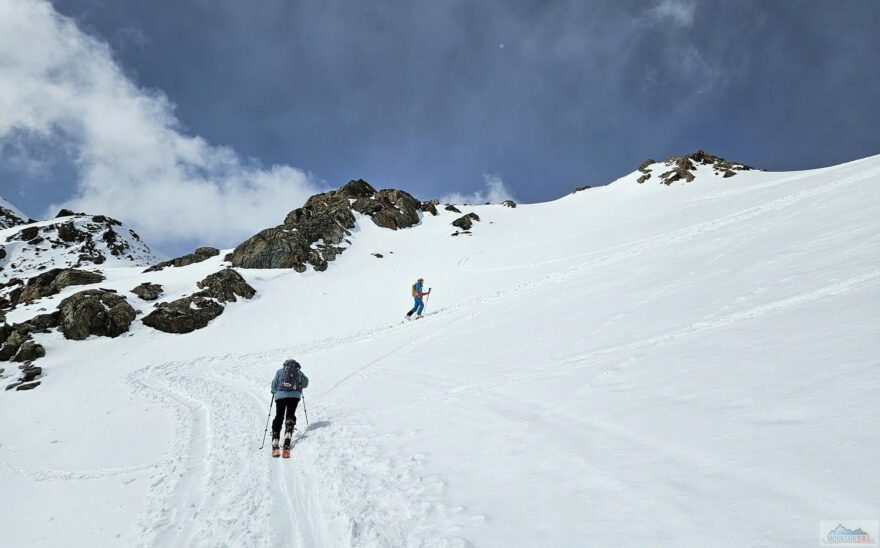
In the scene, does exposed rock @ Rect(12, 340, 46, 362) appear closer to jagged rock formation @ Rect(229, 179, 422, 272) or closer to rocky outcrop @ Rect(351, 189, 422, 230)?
jagged rock formation @ Rect(229, 179, 422, 272)

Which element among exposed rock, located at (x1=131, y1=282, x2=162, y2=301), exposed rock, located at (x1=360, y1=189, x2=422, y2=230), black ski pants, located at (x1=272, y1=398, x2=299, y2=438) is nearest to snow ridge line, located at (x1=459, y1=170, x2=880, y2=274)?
black ski pants, located at (x1=272, y1=398, x2=299, y2=438)

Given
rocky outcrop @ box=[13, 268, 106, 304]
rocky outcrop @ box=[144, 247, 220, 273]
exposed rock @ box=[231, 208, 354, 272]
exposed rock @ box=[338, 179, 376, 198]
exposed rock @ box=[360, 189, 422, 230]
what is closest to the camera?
rocky outcrop @ box=[13, 268, 106, 304]

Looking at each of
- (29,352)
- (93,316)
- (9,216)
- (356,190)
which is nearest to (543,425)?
(29,352)

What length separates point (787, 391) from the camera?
16.5 ft

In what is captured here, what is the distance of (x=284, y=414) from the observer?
30.6 ft

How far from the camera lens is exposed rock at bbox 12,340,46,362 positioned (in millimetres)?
21361

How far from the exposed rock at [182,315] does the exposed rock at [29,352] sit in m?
5.42

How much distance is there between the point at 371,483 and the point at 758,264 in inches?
537

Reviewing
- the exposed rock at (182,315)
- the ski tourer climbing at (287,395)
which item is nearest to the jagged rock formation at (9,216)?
the exposed rock at (182,315)

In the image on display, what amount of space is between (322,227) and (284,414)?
39703mm

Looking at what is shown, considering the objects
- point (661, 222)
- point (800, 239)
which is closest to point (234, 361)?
point (800, 239)

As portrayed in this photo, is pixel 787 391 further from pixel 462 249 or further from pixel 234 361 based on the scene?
pixel 462 249

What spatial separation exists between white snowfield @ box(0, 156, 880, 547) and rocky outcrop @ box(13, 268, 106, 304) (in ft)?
48.4

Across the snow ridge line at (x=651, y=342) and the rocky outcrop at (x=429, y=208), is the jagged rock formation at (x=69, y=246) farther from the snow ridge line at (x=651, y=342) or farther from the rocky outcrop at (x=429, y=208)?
the snow ridge line at (x=651, y=342)
